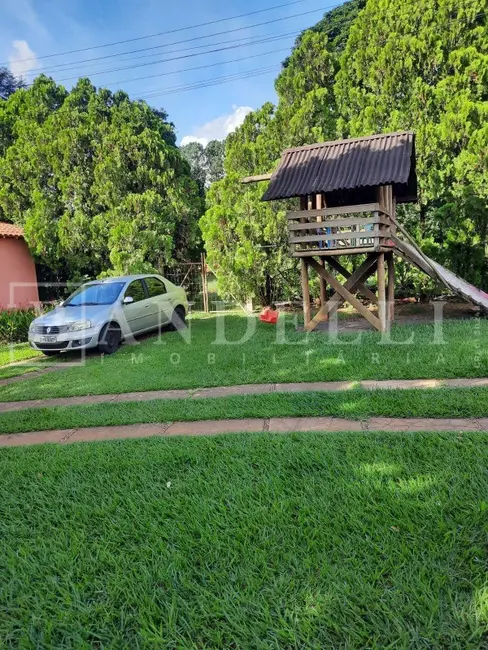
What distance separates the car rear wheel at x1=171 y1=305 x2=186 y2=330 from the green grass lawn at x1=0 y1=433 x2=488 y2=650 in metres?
7.23

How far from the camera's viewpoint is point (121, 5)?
11.8 meters

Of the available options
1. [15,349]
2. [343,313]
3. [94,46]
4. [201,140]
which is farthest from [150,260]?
[201,140]

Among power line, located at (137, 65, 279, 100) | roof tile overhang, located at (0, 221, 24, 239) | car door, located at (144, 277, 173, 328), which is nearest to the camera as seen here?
car door, located at (144, 277, 173, 328)

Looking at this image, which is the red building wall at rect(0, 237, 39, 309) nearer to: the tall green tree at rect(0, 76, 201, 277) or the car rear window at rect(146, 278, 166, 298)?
the tall green tree at rect(0, 76, 201, 277)

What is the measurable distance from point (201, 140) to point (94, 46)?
91.2ft

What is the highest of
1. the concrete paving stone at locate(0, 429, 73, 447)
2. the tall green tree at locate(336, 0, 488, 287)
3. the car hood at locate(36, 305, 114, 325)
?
the tall green tree at locate(336, 0, 488, 287)

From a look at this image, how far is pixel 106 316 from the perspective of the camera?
799 centimetres

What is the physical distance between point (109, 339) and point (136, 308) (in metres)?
1.03

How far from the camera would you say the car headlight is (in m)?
7.69

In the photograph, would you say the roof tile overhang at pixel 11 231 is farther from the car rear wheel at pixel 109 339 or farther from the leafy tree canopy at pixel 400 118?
the car rear wheel at pixel 109 339

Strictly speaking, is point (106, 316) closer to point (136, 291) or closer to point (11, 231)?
point (136, 291)

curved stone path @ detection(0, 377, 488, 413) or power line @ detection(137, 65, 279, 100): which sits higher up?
power line @ detection(137, 65, 279, 100)

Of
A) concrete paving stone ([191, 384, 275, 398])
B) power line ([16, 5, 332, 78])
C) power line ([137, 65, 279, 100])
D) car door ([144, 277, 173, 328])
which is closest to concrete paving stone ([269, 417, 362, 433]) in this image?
concrete paving stone ([191, 384, 275, 398])

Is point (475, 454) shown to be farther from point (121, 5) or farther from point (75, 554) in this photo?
point (121, 5)
